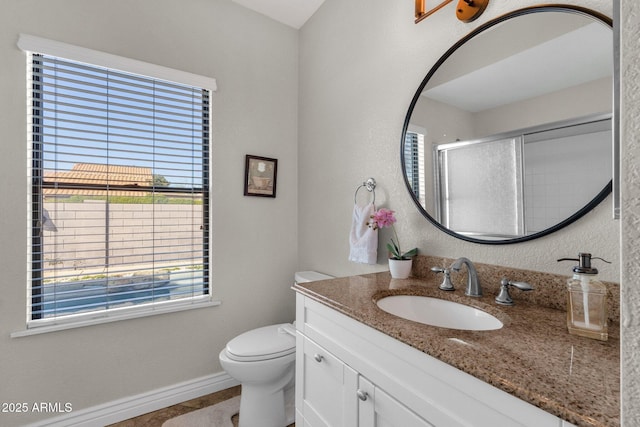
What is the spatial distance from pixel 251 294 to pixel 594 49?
2.14m

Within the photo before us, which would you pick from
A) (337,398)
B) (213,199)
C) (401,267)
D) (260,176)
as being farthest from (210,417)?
(260,176)

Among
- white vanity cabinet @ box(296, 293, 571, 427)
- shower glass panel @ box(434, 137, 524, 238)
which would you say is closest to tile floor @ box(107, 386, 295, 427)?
white vanity cabinet @ box(296, 293, 571, 427)

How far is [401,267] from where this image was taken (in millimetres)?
1347

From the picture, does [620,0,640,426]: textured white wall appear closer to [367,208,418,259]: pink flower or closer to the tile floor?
[367,208,418,259]: pink flower

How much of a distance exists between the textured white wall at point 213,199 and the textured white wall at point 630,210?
1.98 meters

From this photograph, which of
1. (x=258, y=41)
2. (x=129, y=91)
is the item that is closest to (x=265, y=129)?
(x=258, y=41)

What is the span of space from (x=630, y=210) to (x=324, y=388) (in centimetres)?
104

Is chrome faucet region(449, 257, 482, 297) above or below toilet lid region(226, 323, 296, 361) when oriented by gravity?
above

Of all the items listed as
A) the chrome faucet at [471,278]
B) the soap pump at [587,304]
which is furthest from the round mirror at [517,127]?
the soap pump at [587,304]

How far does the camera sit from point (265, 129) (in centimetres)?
222

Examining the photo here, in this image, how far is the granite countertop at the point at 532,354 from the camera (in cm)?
49

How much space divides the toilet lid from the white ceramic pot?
29.0 inches

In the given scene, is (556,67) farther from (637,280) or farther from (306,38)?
(306,38)

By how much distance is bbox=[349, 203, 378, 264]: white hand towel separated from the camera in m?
1.58
